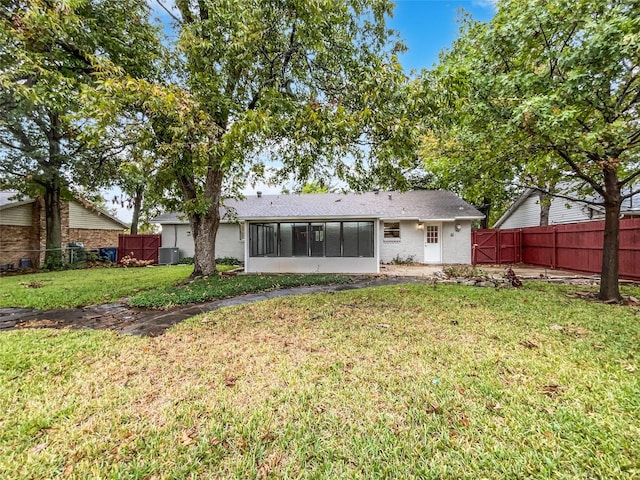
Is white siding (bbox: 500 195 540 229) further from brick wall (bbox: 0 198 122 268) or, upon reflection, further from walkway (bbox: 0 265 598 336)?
brick wall (bbox: 0 198 122 268)

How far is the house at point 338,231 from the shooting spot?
40.9ft

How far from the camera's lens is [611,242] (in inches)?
268

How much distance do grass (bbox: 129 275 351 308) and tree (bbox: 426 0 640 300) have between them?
5998 mm

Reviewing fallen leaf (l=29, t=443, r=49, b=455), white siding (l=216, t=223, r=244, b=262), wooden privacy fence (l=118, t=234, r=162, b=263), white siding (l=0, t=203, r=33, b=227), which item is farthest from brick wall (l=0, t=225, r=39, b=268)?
fallen leaf (l=29, t=443, r=49, b=455)

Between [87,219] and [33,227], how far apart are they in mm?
3116

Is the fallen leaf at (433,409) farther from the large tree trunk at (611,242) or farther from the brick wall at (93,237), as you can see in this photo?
the brick wall at (93,237)

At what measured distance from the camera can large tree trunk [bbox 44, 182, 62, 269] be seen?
1455 cm

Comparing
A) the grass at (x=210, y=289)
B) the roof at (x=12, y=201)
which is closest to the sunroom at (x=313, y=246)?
the grass at (x=210, y=289)

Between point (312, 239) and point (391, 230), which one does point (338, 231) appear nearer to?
point (312, 239)

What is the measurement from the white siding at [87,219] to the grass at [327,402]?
16.5 meters

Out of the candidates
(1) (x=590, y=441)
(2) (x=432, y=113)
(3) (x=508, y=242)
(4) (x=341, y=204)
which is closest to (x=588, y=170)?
(2) (x=432, y=113)

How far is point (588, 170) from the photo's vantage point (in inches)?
298

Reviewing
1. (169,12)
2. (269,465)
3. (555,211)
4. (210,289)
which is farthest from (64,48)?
(555,211)

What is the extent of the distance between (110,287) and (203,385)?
7.78 metres
